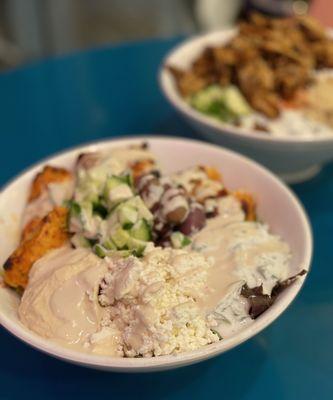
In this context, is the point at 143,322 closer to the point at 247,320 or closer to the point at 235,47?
the point at 247,320

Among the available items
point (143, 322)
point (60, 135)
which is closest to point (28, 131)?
point (60, 135)

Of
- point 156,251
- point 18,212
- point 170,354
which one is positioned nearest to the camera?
point 170,354

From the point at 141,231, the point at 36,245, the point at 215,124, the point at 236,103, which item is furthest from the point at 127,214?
the point at 236,103

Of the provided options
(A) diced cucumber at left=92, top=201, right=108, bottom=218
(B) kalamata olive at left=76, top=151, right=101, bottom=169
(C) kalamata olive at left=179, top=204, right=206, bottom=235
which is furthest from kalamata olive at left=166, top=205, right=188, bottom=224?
(B) kalamata olive at left=76, top=151, right=101, bottom=169

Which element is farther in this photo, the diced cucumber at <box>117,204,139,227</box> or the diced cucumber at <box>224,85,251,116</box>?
the diced cucumber at <box>224,85,251,116</box>

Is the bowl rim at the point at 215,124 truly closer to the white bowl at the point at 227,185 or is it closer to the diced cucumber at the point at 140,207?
the white bowl at the point at 227,185

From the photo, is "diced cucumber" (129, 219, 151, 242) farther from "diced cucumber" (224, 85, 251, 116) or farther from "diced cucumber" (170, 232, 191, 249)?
"diced cucumber" (224, 85, 251, 116)
